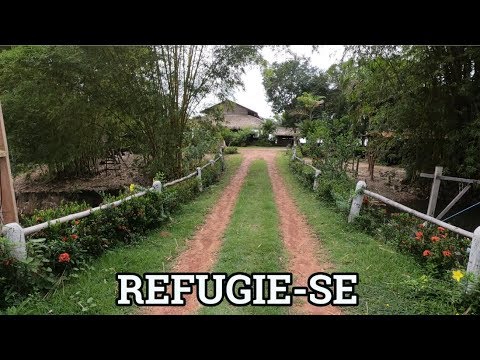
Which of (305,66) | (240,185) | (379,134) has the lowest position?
(240,185)

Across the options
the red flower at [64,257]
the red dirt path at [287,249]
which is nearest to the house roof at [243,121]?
the red dirt path at [287,249]

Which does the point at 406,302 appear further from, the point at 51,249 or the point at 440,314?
the point at 51,249

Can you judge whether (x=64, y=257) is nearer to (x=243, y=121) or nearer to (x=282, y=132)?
(x=282, y=132)

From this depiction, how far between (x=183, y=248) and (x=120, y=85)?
459 centimetres

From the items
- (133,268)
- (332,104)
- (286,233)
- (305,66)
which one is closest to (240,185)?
(286,233)

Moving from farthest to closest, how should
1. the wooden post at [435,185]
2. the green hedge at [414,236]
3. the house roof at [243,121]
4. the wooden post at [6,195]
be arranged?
the house roof at [243,121], the wooden post at [435,185], the green hedge at [414,236], the wooden post at [6,195]

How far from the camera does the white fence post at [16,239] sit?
2.41 meters

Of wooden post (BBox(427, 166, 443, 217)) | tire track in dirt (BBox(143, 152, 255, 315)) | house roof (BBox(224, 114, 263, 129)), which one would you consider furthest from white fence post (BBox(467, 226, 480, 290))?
house roof (BBox(224, 114, 263, 129))

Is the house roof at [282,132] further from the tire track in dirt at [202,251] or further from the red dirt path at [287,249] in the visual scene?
the tire track in dirt at [202,251]

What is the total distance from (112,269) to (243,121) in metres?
24.2

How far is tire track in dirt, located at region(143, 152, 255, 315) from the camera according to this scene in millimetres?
2557

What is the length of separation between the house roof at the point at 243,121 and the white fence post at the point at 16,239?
22967mm

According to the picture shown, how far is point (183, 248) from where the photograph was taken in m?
4.05

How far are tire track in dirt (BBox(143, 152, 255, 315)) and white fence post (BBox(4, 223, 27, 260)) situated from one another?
3.33 feet
